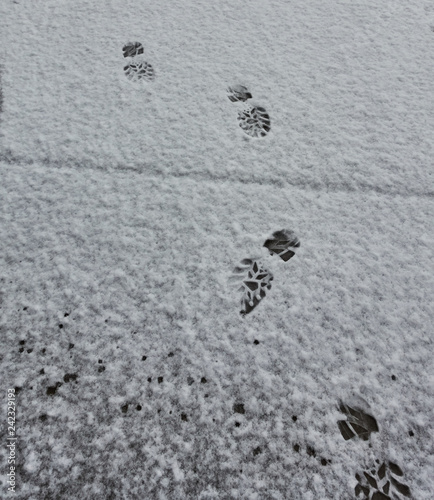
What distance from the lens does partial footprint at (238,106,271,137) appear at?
1.46 metres

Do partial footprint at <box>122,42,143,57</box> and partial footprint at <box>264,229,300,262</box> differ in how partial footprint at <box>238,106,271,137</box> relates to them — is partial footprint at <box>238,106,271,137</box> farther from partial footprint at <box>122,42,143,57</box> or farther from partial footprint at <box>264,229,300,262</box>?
partial footprint at <box>122,42,143,57</box>

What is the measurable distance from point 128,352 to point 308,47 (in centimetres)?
160

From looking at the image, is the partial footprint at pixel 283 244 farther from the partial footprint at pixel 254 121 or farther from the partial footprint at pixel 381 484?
the partial footprint at pixel 381 484

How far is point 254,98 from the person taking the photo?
1.54m

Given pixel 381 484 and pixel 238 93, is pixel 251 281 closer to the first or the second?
pixel 381 484

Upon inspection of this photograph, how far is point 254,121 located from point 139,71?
56 centimetres

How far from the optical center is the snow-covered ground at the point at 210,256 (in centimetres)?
90

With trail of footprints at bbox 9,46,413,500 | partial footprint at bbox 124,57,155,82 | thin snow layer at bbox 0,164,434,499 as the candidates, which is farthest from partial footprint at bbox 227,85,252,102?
thin snow layer at bbox 0,164,434,499

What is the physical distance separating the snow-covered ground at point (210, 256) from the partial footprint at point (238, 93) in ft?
0.08

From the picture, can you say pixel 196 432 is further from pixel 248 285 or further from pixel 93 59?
pixel 93 59

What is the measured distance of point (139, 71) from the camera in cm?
159

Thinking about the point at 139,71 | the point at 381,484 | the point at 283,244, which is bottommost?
the point at 381,484

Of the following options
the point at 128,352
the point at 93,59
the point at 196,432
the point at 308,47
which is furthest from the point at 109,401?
the point at 308,47

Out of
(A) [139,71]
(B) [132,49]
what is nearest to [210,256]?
(A) [139,71]
